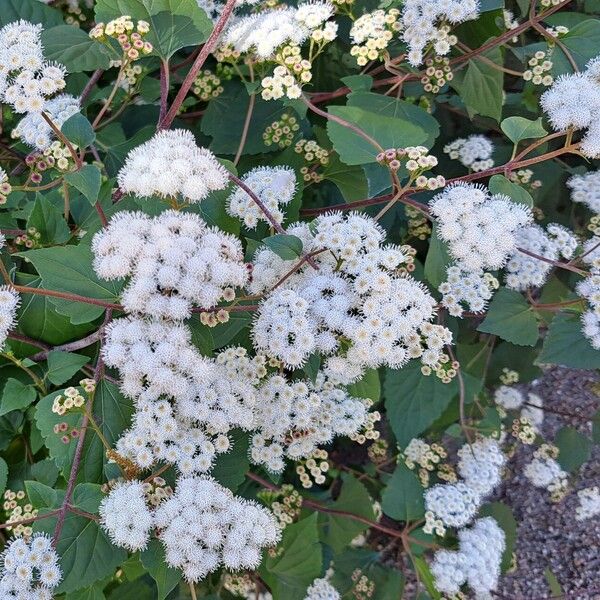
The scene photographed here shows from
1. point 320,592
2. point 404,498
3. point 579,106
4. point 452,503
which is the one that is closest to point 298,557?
point 320,592

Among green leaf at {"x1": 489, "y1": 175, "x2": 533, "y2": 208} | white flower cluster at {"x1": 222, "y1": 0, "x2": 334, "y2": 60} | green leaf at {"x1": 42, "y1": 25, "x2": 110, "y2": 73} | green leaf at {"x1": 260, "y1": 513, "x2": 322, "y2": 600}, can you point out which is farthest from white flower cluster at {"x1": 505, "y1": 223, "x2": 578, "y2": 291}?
green leaf at {"x1": 42, "y1": 25, "x2": 110, "y2": 73}

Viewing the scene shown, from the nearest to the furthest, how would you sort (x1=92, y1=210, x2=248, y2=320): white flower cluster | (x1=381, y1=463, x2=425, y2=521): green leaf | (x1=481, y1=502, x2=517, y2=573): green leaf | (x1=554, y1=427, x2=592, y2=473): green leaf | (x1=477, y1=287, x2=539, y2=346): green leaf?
(x1=92, y1=210, x2=248, y2=320): white flower cluster → (x1=477, y1=287, x2=539, y2=346): green leaf → (x1=381, y1=463, x2=425, y2=521): green leaf → (x1=481, y1=502, x2=517, y2=573): green leaf → (x1=554, y1=427, x2=592, y2=473): green leaf

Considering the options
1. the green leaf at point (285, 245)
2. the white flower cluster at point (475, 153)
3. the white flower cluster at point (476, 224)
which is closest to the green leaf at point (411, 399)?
the white flower cluster at point (476, 224)

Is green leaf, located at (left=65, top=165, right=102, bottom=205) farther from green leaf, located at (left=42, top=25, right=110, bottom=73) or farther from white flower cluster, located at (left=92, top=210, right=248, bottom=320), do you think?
green leaf, located at (left=42, top=25, right=110, bottom=73)

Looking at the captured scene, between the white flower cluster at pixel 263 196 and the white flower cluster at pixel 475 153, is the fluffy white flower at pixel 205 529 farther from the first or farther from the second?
the white flower cluster at pixel 475 153

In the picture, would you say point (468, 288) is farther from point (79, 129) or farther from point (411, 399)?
point (79, 129)

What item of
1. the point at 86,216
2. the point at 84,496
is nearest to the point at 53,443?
the point at 84,496
